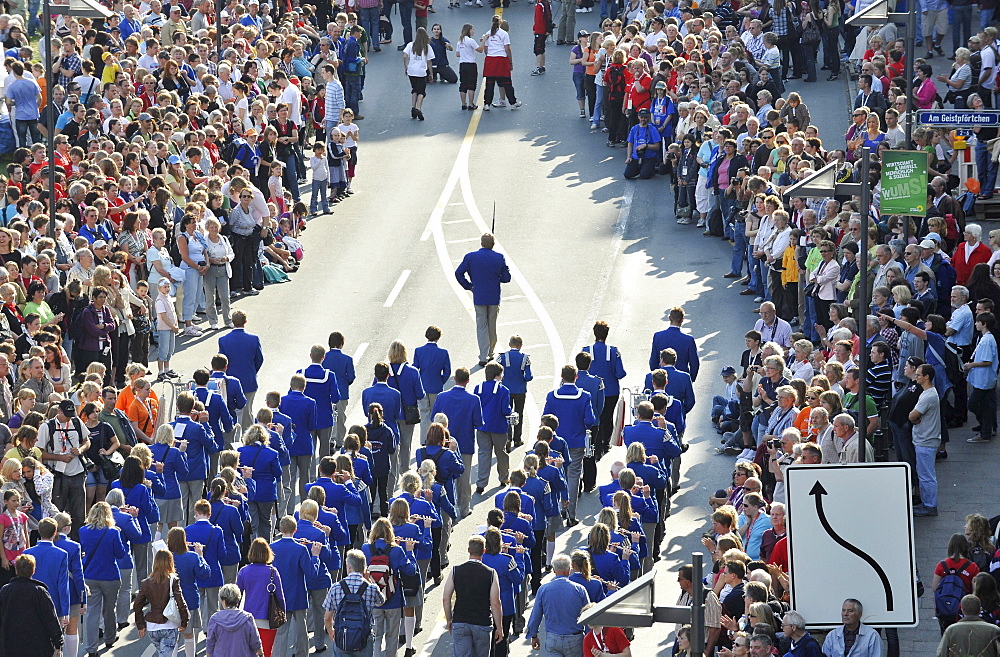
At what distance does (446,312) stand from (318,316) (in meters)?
1.94

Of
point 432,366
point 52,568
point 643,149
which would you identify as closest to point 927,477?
point 432,366

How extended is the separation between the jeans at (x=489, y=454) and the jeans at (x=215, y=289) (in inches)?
234

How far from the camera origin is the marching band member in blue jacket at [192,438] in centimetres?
1802

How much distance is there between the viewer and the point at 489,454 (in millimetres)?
20438

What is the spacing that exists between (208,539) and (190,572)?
0.59 metres

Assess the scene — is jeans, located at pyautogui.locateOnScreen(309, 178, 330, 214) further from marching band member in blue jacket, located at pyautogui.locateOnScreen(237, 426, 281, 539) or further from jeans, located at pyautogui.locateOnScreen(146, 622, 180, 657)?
jeans, located at pyautogui.locateOnScreen(146, 622, 180, 657)

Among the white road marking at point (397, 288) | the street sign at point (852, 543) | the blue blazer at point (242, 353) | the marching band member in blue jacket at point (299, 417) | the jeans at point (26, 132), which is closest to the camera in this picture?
the street sign at point (852, 543)

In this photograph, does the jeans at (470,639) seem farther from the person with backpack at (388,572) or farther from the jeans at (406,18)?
the jeans at (406,18)

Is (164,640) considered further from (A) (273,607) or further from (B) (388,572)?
(B) (388,572)

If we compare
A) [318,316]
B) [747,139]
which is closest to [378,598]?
[318,316]

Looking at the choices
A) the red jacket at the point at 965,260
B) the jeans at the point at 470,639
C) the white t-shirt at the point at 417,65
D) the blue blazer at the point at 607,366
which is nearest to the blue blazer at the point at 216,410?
the blue blazer at the point at 607,366

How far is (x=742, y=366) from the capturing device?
2194 centimetres

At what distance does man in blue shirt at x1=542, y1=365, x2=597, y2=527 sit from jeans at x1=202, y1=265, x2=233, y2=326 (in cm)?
711

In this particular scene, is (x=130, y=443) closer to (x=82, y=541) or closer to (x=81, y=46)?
(x=82, y=541)
